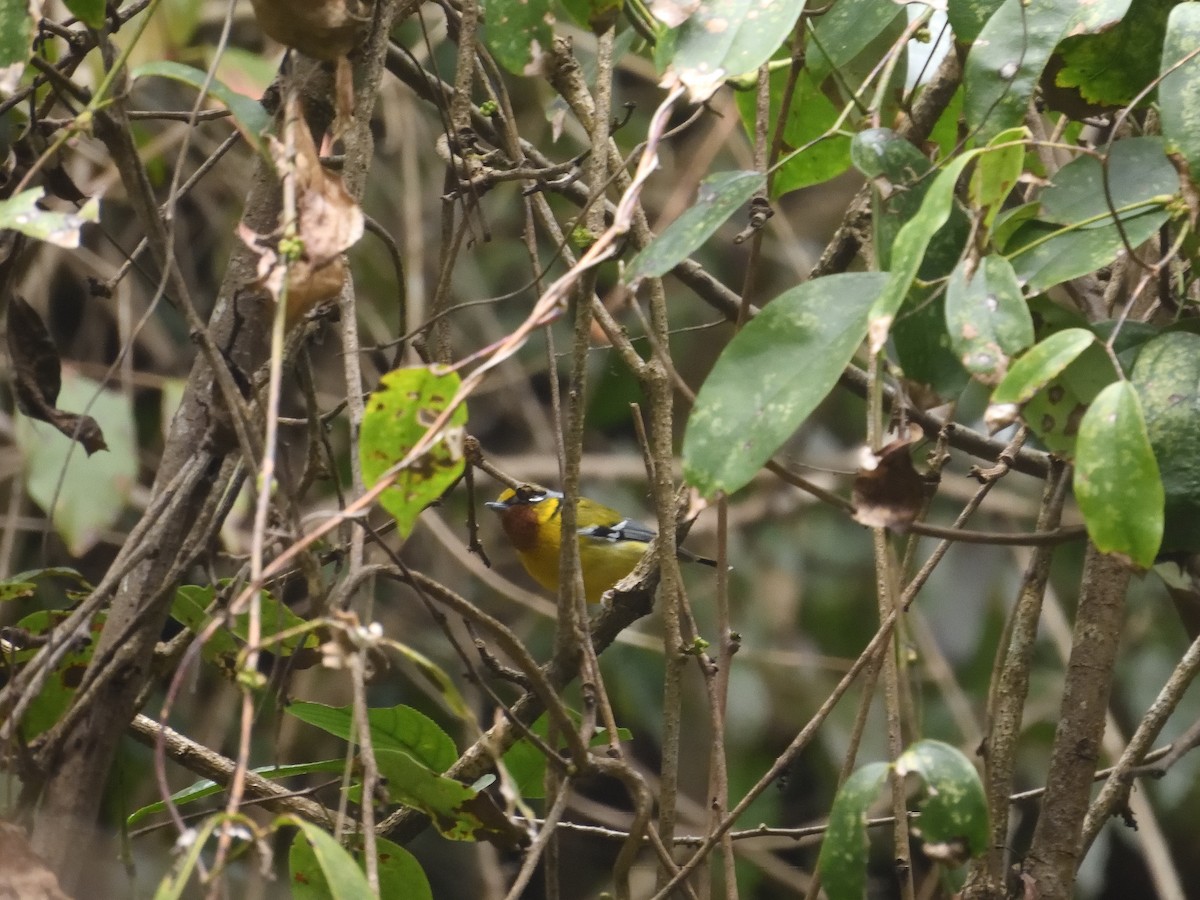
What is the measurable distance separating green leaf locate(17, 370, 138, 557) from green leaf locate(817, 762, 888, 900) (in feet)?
4.93

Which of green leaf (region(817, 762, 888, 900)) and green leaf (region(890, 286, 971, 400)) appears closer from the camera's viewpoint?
green leaf (region(817, 762, 888, 900))

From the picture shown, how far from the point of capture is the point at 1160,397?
3.63 ft

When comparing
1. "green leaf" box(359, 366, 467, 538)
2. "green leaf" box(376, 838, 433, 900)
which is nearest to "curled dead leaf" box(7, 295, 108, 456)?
"green leaf" box(359, 366, 467, 538)

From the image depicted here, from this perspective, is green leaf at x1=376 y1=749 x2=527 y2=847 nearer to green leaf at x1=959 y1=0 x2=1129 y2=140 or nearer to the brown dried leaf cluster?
the brown dried leaf cluster

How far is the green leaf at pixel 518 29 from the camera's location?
1.24m

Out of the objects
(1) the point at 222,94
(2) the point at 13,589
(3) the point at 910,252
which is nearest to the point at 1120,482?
(3) the point at 910,252

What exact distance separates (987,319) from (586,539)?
298 centimetres

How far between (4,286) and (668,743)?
2.85 feet

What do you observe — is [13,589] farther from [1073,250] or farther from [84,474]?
[1073,250]

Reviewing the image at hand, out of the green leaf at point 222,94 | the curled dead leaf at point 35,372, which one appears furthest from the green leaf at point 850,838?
the curled dead leaf at point 35,372

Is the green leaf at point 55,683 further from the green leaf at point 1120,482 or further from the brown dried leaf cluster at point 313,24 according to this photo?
the green leaf at point 1120,482

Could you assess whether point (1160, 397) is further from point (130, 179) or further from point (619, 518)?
point (619, 518)

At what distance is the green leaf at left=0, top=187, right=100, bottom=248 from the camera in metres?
0.98

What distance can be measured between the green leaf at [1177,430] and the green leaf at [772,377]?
0.27 metres
